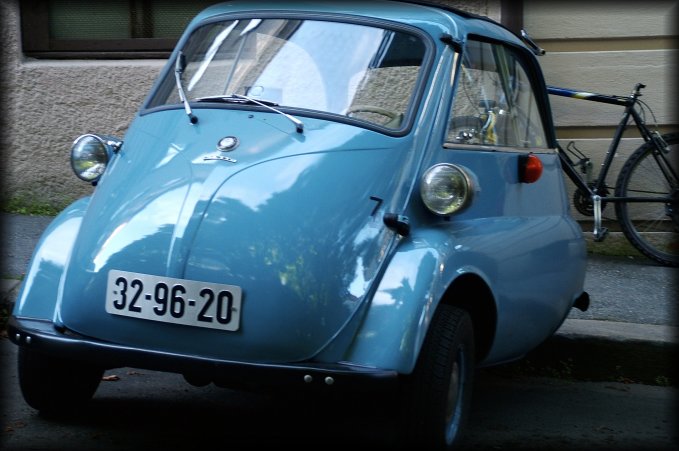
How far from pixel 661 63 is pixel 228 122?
4834 mm

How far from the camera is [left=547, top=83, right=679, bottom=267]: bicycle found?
294 inches

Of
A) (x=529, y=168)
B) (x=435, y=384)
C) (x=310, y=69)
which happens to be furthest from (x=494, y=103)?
(x=435, y=384)

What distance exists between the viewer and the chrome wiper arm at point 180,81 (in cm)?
427

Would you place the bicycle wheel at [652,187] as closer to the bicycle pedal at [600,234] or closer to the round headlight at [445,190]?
the bicycle pedal at [600,234]

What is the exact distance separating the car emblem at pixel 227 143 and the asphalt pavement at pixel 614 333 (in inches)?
90.6

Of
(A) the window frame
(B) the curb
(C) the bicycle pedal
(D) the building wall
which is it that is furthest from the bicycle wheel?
(A) the window frame

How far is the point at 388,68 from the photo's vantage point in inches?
174

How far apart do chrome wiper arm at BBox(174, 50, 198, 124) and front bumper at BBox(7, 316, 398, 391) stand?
974mm

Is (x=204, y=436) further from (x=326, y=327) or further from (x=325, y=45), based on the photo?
(x=325, y=45)

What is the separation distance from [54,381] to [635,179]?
4.66m

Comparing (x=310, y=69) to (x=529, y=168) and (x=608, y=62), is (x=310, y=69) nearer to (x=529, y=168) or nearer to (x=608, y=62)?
(x=529, y=168)

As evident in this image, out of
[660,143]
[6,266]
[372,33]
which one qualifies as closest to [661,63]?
[660,143]

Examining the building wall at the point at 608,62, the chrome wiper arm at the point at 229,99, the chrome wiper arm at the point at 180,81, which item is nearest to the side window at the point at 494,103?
the chrome wiper arm at the point at 229,99

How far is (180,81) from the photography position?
457 centimetres
